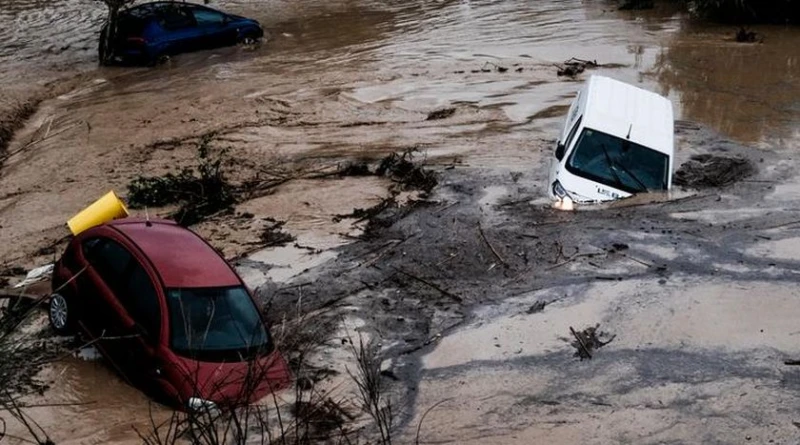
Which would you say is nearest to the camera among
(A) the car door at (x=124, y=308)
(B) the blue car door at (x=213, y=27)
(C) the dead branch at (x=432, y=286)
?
(A) the car door at (x=124, y=308)

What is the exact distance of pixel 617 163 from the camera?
515 inches

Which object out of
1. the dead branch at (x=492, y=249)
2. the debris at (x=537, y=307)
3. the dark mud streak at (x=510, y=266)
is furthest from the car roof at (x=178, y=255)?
the dead branch at (x=492, y=249)

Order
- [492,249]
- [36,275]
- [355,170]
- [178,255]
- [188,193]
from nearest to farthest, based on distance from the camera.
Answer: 1. [178,255]
2. [36,275]
3. [492,249]
4. [188,193]
5. [355,170]

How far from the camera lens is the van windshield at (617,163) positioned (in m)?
13.0

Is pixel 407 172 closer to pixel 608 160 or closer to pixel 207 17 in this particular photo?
pixel 608 160

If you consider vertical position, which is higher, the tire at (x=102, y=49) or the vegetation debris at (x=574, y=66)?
the tire at (x=102, y=49)

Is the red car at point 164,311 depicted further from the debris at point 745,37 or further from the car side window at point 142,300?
the debris at point 745,37

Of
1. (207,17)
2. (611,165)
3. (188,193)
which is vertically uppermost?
(207,17)

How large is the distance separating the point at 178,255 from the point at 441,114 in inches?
381

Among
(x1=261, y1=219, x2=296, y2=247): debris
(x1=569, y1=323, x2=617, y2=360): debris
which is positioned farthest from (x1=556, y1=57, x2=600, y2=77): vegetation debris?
(x1=569, y1=323, x2=617, y2=360): debris

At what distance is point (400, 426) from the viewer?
27.6ft

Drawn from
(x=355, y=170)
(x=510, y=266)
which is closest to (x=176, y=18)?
(x=355, y=170)

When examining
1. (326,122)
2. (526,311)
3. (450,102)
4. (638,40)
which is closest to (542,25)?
(638,40)

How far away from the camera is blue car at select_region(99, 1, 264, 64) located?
2183 cm
